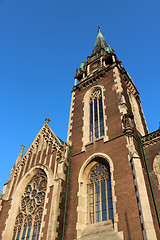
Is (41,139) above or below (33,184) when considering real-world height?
above

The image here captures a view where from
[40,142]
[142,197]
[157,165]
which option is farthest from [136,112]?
[142,197]

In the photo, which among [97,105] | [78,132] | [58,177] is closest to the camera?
[58,177]

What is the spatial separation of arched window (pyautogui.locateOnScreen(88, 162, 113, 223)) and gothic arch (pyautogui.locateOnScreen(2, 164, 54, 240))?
3.03 m

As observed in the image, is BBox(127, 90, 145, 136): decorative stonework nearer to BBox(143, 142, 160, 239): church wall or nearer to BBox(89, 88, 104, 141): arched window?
BBox(89, 88, 104, 141): arched window

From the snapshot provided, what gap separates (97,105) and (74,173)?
6.76 meters

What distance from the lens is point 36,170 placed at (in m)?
16.9


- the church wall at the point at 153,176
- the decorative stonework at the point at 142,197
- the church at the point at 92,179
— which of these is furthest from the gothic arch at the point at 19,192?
the church wall at the point at 153,176

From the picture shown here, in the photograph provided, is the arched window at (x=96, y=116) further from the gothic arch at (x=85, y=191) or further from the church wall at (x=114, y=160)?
the gothic arch at (x=85, y=191)

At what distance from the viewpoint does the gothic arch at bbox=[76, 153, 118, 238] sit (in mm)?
11781

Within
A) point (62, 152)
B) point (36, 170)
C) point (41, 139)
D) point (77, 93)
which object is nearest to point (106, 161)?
point (62, 152)

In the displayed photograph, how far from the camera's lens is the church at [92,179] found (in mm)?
10727

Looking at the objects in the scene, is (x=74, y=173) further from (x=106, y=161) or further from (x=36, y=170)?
(x=36, y=170)

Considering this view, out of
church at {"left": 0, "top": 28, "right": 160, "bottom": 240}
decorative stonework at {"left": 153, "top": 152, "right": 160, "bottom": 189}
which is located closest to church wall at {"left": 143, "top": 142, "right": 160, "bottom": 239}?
church at {"left": 0, "top": 28, "right": 160, "bottom": 240}

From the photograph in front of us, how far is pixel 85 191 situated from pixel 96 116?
672 centimetres
